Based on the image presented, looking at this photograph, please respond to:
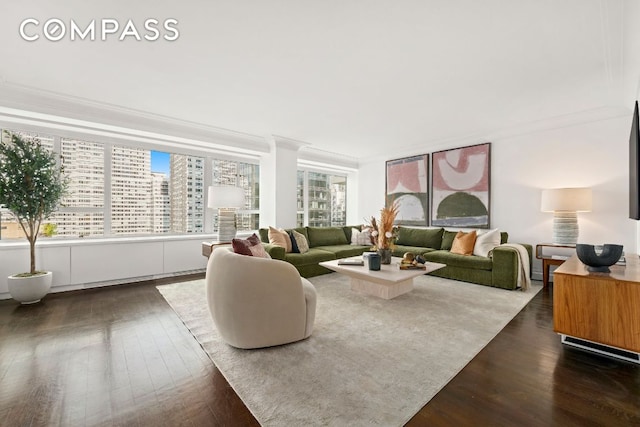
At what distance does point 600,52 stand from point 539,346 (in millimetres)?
2659

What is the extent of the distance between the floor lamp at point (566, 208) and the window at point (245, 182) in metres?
5.18

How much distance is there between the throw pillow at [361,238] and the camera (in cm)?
567

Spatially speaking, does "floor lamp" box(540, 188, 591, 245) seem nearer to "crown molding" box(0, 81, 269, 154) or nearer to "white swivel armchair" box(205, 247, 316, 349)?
"white swivel armchair" box(205, 247, 316, 349)

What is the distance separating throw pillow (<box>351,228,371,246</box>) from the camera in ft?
18.6

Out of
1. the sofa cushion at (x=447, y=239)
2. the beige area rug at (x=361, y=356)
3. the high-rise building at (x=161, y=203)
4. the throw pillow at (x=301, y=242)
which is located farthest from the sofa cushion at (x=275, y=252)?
the sofa cushion at (x=447, y=239)

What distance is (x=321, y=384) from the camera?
173cm

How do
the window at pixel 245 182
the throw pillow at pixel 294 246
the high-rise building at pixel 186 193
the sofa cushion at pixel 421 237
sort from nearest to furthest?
the throw pillow at pixel 294 246 → the high-rise building at pixel 186 193 → the sofa cushion at pixel 421 237 → the window at pixel 245 182

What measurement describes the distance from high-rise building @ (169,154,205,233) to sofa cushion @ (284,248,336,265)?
7.11 feet

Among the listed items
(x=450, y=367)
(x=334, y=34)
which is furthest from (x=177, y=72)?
(x=450, y=367)

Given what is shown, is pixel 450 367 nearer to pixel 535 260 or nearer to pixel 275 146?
pixel 535 260

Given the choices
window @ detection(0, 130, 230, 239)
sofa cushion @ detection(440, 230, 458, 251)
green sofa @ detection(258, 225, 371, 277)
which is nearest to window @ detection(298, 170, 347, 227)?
green sofa @ detection(258, 225, 371, 277)

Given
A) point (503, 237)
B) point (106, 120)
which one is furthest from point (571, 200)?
point (106, 120)

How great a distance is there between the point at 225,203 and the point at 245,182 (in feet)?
5.84

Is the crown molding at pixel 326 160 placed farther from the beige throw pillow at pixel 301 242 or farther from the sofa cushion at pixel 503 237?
the sofa cushion at pixel 503 237
